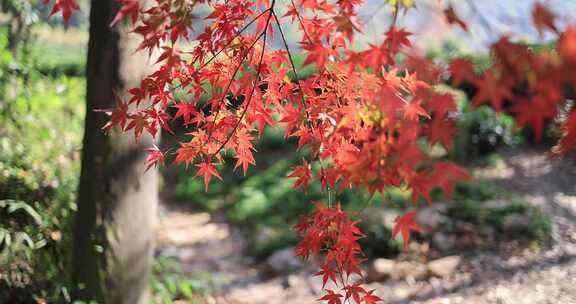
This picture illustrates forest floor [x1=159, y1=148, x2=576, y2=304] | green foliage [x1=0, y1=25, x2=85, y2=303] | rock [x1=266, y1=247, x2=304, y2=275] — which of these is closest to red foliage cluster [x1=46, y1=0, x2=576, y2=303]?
green foliage [x1=0, y1=25, x2=85, y2=303]

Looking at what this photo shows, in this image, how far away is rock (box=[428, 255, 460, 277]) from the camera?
12.4 ft

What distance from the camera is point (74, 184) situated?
321 cm

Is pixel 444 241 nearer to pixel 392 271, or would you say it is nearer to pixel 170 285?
pixel 392 271

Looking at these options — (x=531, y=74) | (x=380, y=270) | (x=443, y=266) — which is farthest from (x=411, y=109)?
(x=443, y=266)

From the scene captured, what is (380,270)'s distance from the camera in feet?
12.4

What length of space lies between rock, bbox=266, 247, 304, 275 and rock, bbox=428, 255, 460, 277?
37.9 inches

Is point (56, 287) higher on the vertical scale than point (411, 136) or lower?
lower

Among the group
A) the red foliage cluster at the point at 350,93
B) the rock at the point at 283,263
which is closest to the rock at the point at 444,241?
Result: the rock at the point at 283,263

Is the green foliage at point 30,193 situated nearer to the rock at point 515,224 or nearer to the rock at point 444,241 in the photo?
the rock at point 444,241

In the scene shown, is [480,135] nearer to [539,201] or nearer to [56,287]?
[539,201]

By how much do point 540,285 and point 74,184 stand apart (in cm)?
297

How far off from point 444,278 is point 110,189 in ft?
7.72

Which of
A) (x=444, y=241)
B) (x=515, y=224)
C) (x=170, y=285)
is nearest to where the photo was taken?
(x=170, y=285)

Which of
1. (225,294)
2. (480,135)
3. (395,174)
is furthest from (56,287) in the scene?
(480,135)
